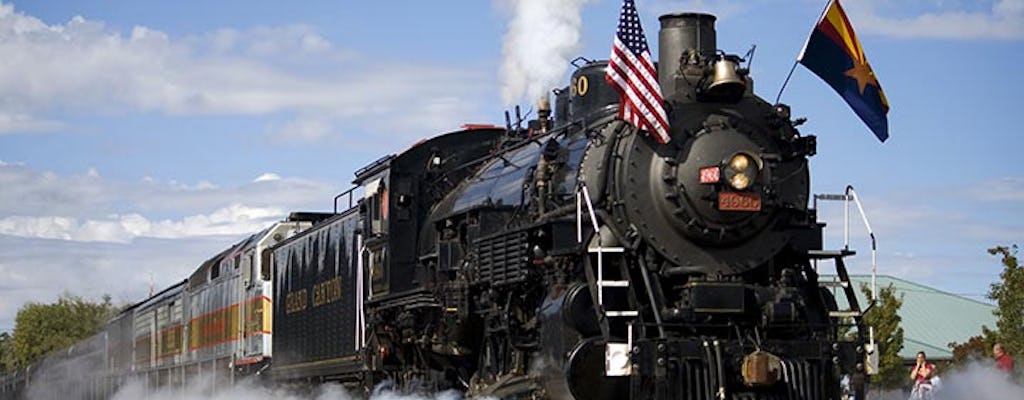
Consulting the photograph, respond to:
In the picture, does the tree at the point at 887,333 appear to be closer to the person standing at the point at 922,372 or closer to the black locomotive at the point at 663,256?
the person standing at the point at 922,372

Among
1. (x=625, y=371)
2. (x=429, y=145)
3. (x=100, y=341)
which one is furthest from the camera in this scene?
(x=100, y=341)

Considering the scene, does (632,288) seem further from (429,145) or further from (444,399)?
(429,145)

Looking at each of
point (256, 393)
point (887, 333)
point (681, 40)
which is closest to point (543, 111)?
point (681, 40)

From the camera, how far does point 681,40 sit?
14.4 m

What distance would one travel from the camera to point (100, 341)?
170ft

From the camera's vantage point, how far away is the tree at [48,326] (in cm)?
10806

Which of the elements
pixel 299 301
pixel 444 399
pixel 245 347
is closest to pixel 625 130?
pixel 444 399

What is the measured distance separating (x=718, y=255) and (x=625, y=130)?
1.51 m

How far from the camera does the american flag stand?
13.5m

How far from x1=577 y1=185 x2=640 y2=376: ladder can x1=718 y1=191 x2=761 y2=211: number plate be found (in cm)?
104

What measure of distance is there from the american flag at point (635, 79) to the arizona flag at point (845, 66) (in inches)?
78.5

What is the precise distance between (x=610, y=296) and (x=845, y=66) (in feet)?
12.3

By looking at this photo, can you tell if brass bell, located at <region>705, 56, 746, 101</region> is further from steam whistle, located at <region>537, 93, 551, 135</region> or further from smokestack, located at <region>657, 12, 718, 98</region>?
steam whistle, located at <region>537, 93, 551, 135</region>

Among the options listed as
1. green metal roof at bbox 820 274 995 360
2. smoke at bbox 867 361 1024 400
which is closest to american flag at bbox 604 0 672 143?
smoke at bbox 867 361 1024 400
